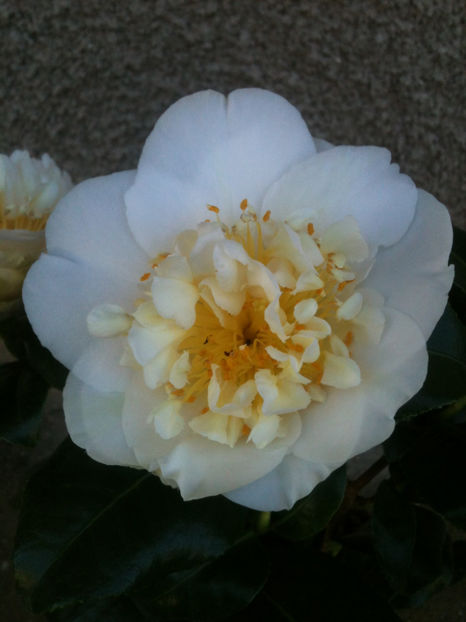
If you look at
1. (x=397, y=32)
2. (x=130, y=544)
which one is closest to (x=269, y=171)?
(x=130, y=544)

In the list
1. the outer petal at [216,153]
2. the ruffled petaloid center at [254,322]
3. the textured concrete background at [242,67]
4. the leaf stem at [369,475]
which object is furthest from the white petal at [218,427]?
the textured concrete background at [242,67]

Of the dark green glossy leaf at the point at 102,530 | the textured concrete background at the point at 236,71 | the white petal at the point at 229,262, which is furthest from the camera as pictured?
the textured concrete background at the point at 236,71

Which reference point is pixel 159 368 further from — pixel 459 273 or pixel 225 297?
pixel 459 273

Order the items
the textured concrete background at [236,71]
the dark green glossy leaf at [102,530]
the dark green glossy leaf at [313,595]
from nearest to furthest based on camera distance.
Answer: the dark green glossy leaf at [102,530], the dark green glossy leaf at [313,595], the textured concrete background at [236,71]

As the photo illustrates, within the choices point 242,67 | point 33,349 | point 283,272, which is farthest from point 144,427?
point 242,67

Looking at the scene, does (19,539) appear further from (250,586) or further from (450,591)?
(450,591)

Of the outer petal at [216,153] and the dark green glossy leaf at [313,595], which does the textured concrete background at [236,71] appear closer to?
the dark green glossy leaf at [313,595]

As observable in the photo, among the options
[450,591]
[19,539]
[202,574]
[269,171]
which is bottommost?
[450,591]

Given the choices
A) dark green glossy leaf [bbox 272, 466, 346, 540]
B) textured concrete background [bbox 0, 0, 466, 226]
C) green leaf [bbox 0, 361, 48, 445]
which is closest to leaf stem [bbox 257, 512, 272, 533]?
dark green glossy leaf [bbox 272, 466, 346, 540]
